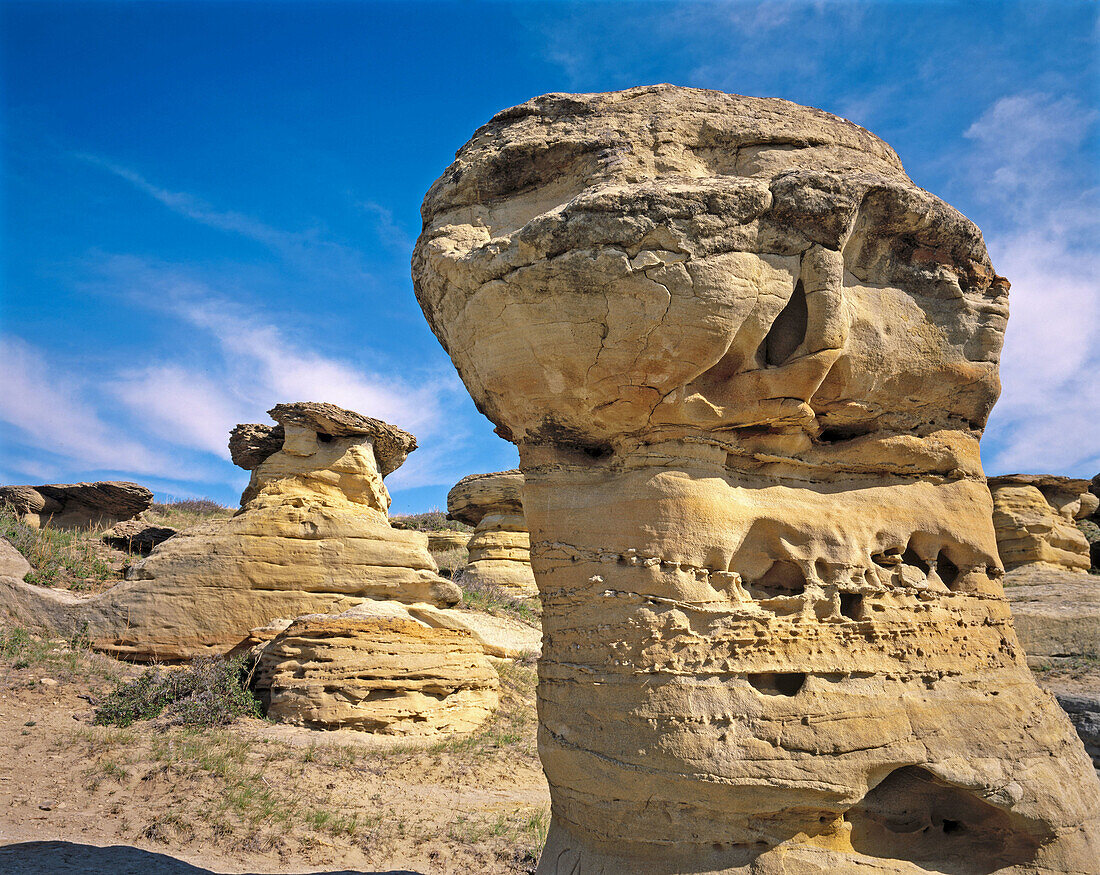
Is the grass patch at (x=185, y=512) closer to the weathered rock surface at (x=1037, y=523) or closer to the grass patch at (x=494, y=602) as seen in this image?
the grass patch at (x=494, y=602)

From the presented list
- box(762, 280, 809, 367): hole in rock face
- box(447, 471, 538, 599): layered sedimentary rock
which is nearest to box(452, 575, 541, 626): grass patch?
box(447, 471, 538, 599): layered sedimentary rock

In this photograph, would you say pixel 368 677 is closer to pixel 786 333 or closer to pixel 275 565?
pixel 275 565

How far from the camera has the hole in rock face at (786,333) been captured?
3385mm

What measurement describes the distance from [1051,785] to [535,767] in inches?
192

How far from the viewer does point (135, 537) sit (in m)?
12.6

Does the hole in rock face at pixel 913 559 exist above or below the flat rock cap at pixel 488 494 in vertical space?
below

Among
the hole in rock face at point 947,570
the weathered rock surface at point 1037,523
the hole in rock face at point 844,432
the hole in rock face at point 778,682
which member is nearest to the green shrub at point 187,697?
the hole in rock face at point 778,682

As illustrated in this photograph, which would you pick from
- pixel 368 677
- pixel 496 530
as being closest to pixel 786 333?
pixel 368 677

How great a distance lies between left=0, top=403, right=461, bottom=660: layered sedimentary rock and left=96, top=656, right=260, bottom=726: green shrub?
28.5 inches

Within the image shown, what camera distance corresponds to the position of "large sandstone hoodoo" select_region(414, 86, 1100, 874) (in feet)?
9.57

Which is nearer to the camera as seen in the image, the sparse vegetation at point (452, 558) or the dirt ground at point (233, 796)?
the dirt ground at point (233, 796)

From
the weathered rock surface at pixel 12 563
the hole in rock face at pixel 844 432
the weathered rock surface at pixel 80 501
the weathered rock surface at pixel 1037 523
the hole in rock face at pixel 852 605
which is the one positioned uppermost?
the weathered rock surface at pixel 1037 523

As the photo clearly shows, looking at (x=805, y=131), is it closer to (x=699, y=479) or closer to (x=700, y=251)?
(x=700, y=251)

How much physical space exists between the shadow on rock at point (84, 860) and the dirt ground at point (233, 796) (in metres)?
0.01
